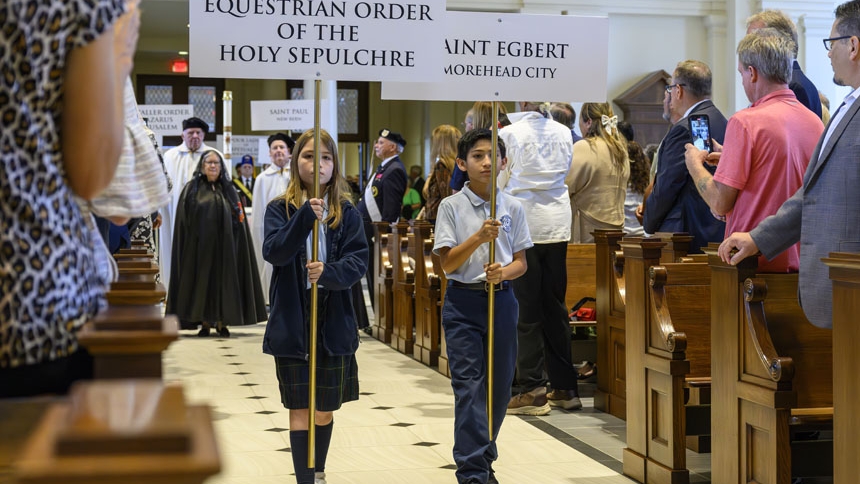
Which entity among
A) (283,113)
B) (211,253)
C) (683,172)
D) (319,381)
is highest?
(283,113)

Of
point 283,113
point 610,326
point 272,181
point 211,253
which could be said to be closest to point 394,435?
point 610,326

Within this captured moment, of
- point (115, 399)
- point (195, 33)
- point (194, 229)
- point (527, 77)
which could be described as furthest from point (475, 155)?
point (194, 229)

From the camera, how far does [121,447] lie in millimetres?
1007

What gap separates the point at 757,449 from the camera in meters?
3.78

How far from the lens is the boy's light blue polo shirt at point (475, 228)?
435 centimetres

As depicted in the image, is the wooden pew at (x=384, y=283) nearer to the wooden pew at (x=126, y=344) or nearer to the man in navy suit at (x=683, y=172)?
the man in navy suit at (x=683, y=172)

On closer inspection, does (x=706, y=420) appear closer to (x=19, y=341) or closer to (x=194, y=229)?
(x=19, y=341)

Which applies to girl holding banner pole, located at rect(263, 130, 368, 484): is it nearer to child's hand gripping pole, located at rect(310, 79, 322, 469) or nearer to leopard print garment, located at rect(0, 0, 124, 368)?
child's hand gripping pole, located at rect(310, 79, 322, 469)

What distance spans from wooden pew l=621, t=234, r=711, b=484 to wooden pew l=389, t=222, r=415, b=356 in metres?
3.78

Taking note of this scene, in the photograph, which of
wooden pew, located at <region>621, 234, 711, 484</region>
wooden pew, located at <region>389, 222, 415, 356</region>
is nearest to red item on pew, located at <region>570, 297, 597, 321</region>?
wooden pew, located at <region>389, 222, 415, 356</region>

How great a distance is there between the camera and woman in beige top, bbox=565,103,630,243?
6.97m

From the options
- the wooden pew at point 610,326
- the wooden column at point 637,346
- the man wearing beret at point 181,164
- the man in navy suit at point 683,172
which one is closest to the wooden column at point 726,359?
the wooden column at point 637,346

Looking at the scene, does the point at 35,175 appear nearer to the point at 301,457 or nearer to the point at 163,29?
the point at 301,457

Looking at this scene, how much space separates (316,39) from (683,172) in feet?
6.57
